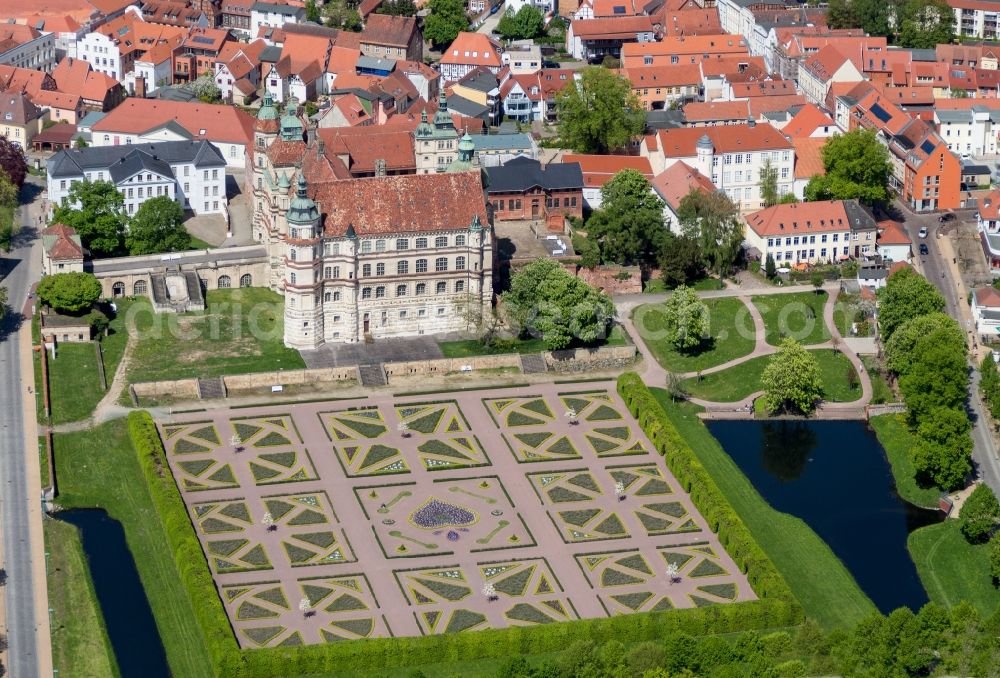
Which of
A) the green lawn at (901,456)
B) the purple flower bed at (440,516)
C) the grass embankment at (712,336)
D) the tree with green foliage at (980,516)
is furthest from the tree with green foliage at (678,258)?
the tree with green foliage at (980,516)

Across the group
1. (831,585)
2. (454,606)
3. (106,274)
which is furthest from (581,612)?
(106,274)

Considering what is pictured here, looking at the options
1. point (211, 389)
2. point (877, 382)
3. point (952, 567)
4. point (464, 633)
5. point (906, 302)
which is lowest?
point (464, 633)

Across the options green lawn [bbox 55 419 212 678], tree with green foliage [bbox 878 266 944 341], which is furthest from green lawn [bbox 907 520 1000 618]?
green lawn [bbox 55 419 212 678]

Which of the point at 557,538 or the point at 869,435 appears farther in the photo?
the point at 869,435

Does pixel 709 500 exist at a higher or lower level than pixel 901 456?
lower

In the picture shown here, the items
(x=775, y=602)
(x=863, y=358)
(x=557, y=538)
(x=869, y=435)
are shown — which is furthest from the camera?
(x=863, y=358)

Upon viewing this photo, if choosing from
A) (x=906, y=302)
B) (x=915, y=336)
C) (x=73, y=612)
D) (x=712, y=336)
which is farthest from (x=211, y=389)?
(x=906, y=302)

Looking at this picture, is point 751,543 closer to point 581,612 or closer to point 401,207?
point 581,612

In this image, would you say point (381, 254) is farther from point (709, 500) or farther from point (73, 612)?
point (73, 612)
